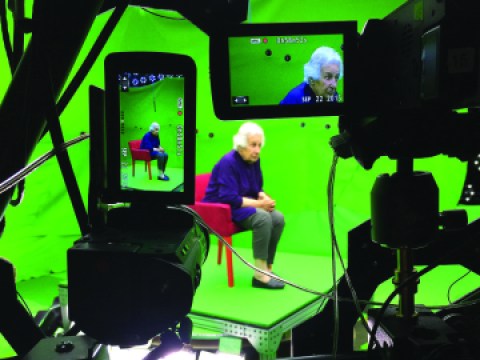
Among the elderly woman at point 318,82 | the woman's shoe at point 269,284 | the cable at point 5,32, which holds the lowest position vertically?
the woman's shoe at point 269,284

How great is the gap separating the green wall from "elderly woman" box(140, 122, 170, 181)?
3.07 m

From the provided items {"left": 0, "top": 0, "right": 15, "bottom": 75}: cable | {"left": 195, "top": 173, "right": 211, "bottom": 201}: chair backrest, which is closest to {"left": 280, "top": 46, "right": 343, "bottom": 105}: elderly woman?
{"left": 0, "top": 0, "right": 15, "bottom": 75}: cable

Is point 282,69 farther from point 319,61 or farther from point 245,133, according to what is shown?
point 245,133

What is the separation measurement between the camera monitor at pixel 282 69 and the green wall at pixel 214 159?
10.1ft

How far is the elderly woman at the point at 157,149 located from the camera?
2.52 ft

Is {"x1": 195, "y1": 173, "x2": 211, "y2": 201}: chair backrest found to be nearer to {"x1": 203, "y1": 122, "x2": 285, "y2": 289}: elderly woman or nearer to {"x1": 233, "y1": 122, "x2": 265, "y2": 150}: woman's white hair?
{"x1": 203, "y1": 122, "x2": 285, "y2": 289}: elderly woman

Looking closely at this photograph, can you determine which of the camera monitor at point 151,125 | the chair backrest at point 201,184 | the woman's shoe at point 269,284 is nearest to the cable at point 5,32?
the camera monitor at point 151,125

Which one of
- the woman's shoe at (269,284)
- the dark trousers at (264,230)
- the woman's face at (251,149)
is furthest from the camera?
the woman's face at (251,149)

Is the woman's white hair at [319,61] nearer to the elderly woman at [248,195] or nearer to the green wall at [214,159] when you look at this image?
the elderly woman at [248,195]

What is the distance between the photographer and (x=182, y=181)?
29.7 inches

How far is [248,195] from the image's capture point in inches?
139

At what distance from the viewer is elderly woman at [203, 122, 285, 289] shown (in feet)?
10.7

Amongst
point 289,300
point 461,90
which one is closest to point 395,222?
point 461,90

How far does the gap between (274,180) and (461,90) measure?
3475 mm
